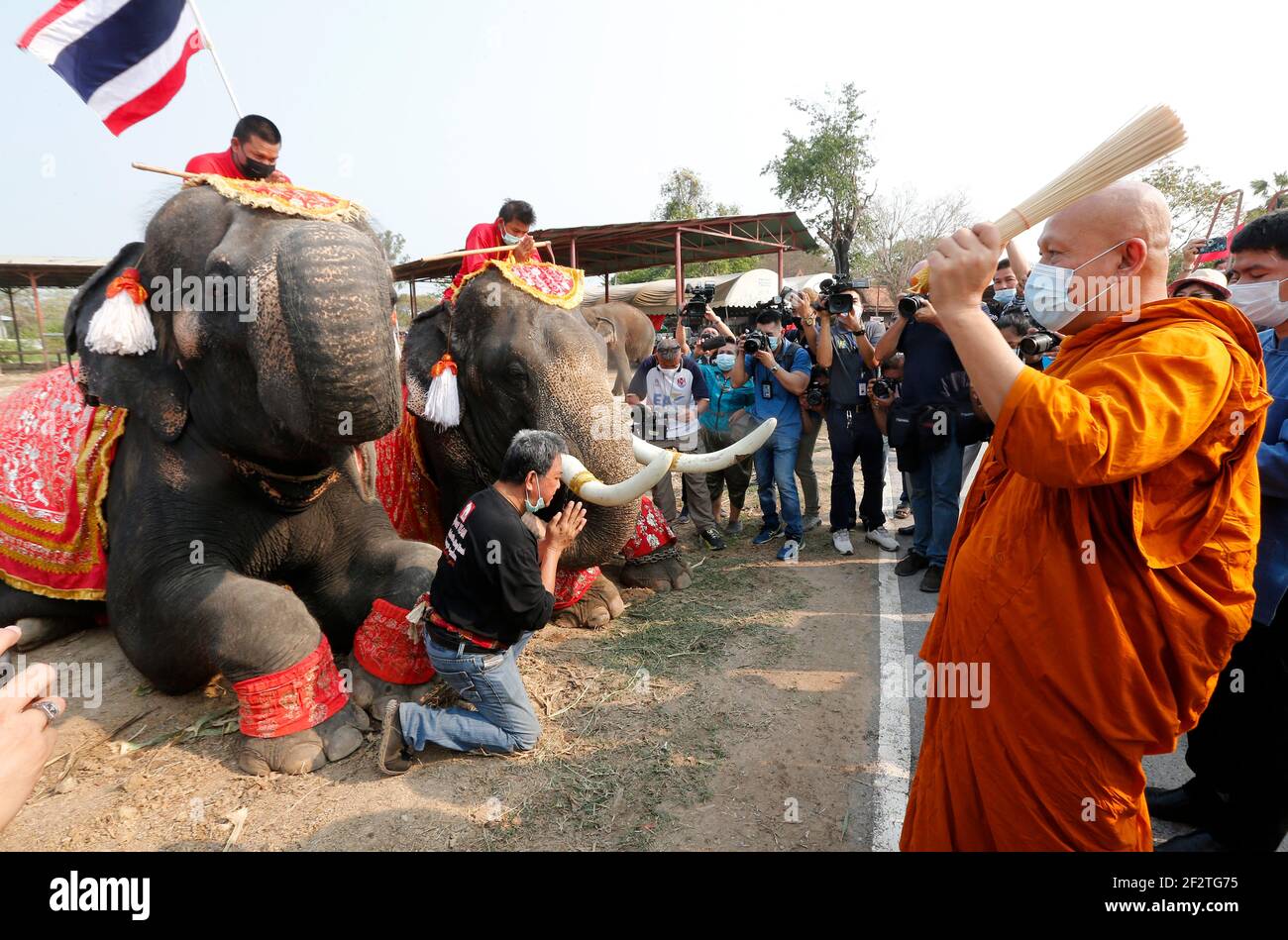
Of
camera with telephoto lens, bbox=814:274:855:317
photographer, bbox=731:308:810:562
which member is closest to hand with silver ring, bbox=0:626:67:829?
photographer, bbox=731:308:810:562

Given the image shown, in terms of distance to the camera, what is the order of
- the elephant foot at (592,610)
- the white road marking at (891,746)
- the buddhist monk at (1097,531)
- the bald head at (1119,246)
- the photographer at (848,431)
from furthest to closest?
the photographer at (848,431), the elephant foot at (592,610), the white road marking at (891,746), the bald head at (1119,246), the buddhist monk at (1097,531)

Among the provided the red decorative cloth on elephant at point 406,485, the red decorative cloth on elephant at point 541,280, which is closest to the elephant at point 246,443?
the red decorative cloth on elephant at point 406,485

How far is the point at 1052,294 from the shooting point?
1764mm

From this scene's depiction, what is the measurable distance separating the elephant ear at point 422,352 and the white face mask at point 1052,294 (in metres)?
3.47

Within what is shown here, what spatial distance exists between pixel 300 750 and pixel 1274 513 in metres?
3.89

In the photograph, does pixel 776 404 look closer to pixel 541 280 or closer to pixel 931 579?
pixel 931 579

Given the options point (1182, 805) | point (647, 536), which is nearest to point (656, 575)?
point (647, 536)

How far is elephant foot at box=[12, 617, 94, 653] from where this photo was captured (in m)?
4.20

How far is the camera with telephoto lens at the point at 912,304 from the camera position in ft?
15.2

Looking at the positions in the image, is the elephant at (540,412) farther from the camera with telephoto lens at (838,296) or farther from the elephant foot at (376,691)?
the camera with telephoto lens at (838,296)

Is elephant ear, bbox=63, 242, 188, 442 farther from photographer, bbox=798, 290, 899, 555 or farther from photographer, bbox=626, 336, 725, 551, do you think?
photographer, bbox=798, 290, 899, 555

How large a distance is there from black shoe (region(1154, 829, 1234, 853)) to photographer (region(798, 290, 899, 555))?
11.7ft
